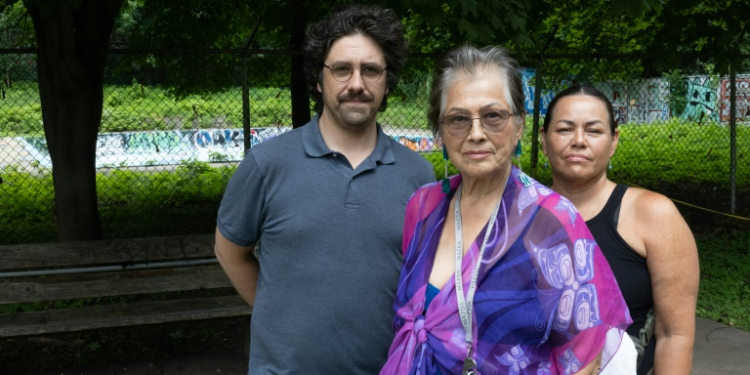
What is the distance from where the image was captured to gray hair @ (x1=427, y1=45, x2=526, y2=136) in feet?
6.23

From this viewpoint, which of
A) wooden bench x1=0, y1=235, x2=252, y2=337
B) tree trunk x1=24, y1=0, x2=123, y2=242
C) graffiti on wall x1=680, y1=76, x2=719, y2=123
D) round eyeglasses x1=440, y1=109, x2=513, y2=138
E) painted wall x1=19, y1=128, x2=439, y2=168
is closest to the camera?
round eyeglasses x1=440, y1=109, x2=513, y2=138

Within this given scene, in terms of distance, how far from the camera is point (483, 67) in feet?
6.22

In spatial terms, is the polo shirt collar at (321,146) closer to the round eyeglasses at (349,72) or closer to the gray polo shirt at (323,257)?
the gray polo shirt at (323,257)

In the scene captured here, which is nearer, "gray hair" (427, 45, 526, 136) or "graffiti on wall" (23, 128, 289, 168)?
"gray hair" (427, 45, 526, 136)

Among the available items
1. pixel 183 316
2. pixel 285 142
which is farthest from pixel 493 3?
pixel 285 142

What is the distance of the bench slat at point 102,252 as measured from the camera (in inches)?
198

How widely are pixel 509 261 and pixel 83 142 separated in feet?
17.8

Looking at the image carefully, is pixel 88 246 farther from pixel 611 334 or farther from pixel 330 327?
pixel 611 334

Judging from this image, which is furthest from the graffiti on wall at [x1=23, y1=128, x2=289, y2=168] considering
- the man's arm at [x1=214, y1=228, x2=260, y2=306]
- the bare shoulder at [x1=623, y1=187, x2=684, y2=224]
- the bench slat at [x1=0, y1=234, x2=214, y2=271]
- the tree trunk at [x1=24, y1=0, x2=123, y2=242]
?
the bare shoulder at [x1=623, y1=187, x2=684, y2=224]

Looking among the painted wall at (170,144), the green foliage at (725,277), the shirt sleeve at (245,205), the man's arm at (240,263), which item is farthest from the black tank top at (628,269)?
the painted wall at (170,144)

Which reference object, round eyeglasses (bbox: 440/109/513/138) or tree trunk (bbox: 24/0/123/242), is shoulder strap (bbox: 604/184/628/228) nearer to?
round eyeglasses (bbox: 440/109/513/138)

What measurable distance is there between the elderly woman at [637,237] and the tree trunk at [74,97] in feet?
15.3

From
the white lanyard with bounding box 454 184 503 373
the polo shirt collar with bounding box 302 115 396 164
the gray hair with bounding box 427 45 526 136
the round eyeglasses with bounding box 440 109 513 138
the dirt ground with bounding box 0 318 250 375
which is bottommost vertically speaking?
the dirt ground with bounding box 0 318 250 375

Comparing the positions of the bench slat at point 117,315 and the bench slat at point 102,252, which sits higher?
the bench slat at point 102,252
